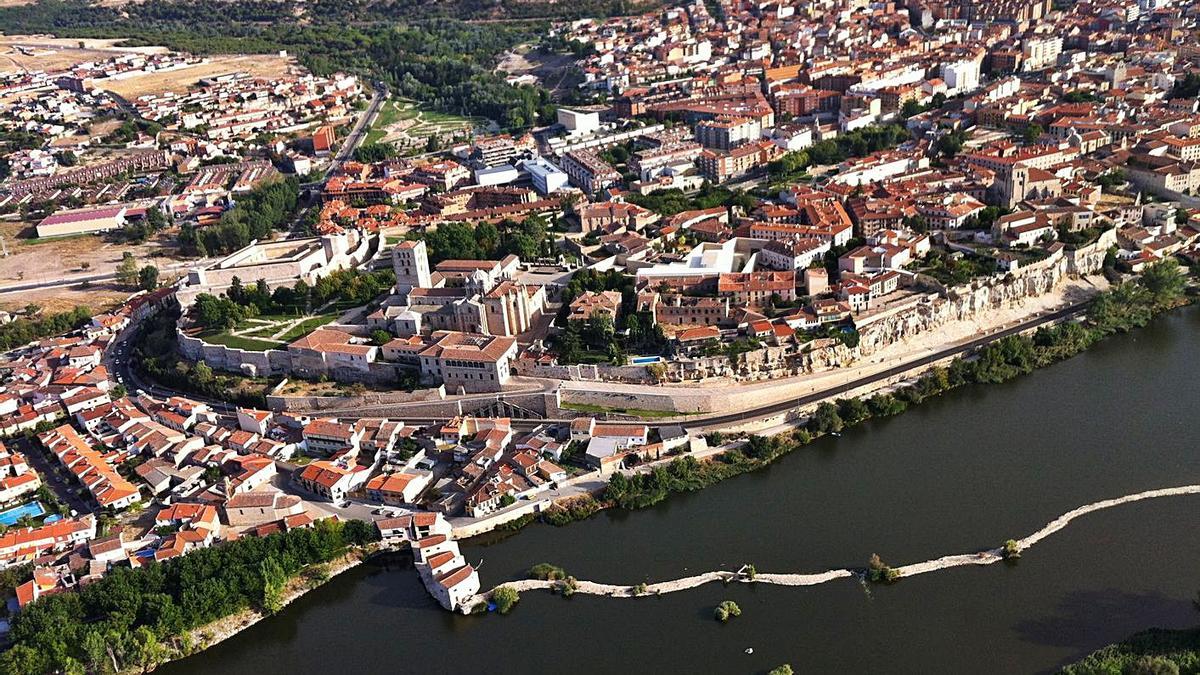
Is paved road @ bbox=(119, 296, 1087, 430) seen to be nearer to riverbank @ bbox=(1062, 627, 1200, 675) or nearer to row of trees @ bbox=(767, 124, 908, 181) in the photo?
riverbank @ bbox=(1062, 627, 1200, 675)

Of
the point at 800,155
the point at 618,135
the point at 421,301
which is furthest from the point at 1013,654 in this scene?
the point at 618,135

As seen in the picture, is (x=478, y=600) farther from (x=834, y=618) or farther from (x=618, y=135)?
(x=618, y=135)

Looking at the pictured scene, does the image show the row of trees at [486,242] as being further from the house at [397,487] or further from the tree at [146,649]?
the tree at [146,649]

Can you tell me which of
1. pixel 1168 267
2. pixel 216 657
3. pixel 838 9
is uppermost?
pixel 838 9

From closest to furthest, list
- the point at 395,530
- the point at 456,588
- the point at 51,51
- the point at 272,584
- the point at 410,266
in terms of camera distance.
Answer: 1. the point at 456,588
2. the point at 272,584
3. the point at 395,530
4. the point at 410,266
5. the point at 51,51

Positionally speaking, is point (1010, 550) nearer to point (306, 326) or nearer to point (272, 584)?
point (272, 584)

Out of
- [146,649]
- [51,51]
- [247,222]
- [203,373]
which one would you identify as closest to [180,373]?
[203,373]
